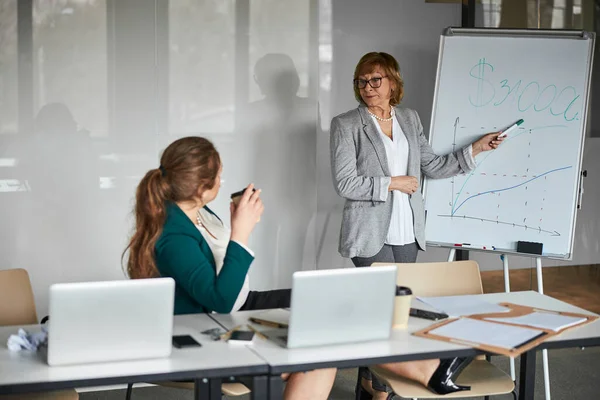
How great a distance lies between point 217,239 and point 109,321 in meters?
0.89

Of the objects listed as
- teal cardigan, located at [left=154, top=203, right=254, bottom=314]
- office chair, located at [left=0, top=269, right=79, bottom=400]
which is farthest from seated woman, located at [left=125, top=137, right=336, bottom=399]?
office chair, located at [left=0, top=269, right=79, bottom=400]

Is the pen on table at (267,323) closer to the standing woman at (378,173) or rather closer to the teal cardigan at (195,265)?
the teal cardigan at (195,265)

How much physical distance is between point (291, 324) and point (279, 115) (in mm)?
2739

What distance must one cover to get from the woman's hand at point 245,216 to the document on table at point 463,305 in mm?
719

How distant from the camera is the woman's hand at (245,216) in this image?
280cm

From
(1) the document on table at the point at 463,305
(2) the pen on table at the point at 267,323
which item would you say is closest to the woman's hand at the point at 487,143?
(1) the document on table at the point at 463,305

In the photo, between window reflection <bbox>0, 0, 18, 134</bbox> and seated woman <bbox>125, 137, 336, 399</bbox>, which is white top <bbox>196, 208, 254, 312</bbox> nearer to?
seated woman <bbox>125, 137, 336, 399</bbox>

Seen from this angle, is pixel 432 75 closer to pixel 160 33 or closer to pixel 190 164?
pixel 160 33

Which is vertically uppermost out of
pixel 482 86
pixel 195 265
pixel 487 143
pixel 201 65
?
pixel 201 65

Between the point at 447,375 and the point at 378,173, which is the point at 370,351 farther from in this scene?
the point at 378,173

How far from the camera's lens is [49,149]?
15.0 feet

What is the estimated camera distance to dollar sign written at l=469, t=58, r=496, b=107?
4.45m

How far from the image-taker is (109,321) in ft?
7.57

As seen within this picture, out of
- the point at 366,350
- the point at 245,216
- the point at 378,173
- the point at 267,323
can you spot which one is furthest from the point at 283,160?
the point at 366,350
